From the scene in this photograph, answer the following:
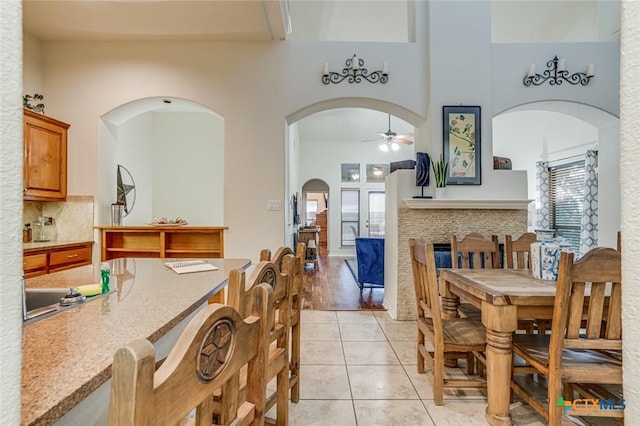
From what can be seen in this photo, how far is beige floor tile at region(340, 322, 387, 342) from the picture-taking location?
3.05 metres

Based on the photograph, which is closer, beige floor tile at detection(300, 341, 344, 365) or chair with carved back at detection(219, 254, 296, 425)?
chair with carved back at detection(219, 254, 296, 425)

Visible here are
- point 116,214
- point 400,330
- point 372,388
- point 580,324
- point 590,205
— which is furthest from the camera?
point 590,205

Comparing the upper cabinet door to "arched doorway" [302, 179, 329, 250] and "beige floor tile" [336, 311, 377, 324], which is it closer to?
"beige floor tile" [336, 311, 377, 324]

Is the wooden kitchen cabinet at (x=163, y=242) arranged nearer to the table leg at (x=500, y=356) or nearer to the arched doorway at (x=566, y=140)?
the table leg at (x=500, y=356)

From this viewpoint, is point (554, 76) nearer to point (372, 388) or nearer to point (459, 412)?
point (459, 412)

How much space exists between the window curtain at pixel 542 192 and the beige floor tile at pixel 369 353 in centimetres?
462

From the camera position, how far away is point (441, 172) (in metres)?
3.65

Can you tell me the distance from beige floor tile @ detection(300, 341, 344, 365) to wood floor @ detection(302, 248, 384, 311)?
3.61 feet

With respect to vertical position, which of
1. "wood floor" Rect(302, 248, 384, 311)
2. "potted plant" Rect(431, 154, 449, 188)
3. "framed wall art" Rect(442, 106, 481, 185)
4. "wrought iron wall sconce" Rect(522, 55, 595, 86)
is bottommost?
"wood floor" Rect(302, 248, 384, 311)

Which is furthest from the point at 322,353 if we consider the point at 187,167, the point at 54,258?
the point at 187,167

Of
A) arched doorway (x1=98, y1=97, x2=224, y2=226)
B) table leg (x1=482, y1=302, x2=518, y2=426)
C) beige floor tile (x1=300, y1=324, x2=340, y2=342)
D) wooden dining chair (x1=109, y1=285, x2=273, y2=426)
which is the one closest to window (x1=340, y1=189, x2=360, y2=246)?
arched doorway (x1=98, y1=97, x2=224, y2=226)

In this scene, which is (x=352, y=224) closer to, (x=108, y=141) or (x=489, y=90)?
(x=489, y=90)

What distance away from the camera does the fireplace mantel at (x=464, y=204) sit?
140 inches

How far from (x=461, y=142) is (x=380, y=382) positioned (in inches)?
108
